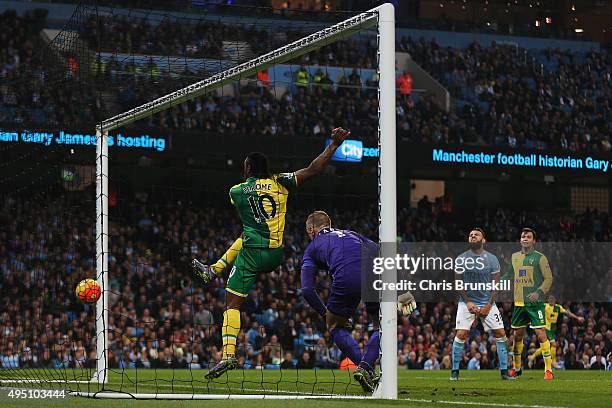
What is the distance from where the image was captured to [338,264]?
1168 centimetres

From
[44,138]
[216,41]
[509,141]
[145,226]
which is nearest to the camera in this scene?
[216,41]

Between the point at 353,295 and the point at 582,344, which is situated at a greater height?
the point at 353,295

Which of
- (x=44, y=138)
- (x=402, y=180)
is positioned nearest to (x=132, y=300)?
(x=44, y=138)

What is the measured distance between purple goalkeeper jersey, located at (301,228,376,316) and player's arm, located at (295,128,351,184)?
90 cm

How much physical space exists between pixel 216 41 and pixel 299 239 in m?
15.0

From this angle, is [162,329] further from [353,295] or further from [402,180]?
[402,180]

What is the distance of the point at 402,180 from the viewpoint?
3953 cm

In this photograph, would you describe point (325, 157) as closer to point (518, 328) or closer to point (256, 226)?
point (256, 226)

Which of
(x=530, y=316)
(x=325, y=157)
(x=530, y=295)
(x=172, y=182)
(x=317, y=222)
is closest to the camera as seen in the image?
(x=325, y=157)

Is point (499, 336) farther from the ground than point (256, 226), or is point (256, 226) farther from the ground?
point (256, 226)

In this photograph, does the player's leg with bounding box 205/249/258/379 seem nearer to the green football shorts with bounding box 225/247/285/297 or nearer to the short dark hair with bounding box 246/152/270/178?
the green football shorts with bounding box 225/247/285/297

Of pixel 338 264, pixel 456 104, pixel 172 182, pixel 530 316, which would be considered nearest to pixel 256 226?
pixel 338 264

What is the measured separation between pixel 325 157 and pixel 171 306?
1464cm

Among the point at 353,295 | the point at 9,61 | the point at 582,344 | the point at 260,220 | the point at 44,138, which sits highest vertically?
the point at 9,61
